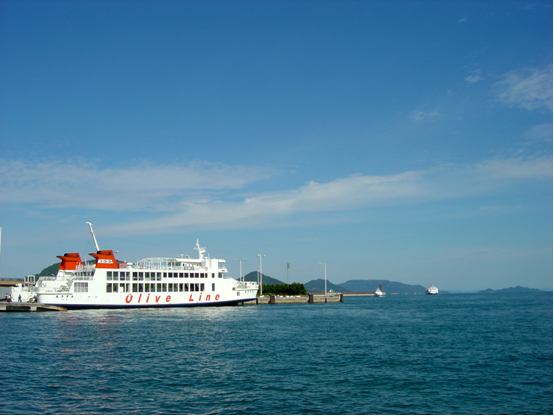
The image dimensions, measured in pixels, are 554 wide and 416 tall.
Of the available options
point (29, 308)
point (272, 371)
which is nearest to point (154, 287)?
point (29, 308)

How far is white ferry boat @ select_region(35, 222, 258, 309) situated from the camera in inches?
2771

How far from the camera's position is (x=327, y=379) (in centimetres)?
2492

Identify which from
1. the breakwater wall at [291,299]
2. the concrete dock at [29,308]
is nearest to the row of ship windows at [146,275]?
the concrete dock at [29,308]

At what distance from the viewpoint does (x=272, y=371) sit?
2703 centimetres

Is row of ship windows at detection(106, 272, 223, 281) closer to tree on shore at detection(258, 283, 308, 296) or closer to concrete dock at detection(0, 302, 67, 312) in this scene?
concrete dock at detection(0, 302, 67, 312)

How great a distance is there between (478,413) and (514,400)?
11.3 feet

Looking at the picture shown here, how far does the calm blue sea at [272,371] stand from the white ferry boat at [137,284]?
76.0 ft

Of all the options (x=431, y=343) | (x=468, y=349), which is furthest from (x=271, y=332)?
(x=468, y=349)

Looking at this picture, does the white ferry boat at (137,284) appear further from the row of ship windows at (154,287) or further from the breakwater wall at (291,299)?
the breakwater wall at (291,299)

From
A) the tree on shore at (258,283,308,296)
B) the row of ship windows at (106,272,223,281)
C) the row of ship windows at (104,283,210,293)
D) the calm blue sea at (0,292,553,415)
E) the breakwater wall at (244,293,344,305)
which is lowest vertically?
the breakwater wall at (244,293,344,305)

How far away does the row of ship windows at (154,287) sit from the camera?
73.1m

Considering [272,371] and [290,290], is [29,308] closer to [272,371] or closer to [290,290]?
[272,371]

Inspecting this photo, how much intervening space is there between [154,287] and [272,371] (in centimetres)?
5430

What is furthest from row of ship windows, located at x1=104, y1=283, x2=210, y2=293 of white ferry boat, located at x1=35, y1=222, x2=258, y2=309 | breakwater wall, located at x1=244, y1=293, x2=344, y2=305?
breakwater wall, located at x1=244, y1=293, x2=344, y2=305
